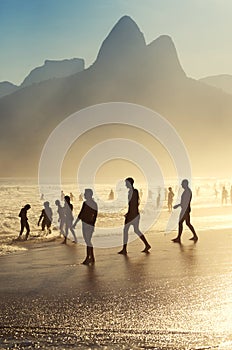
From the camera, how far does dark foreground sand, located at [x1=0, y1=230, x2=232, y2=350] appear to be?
6.14 meters

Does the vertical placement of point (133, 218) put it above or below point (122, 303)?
above

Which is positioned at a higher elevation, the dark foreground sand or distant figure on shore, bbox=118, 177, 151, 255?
distant figure on shore, bbox=118, 177, 151, 255

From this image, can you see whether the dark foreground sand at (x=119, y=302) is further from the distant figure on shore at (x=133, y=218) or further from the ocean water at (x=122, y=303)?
the distant figure on shore at (x=133, y=218)

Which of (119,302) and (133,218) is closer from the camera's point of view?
(119,302)

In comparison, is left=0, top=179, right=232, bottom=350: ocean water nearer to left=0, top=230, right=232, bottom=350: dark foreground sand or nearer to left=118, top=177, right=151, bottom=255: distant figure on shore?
left=0, top=230, right=232, bottom=350: dark foreground sand

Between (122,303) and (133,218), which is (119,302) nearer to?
(122,303)

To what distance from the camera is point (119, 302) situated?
26.6 ft

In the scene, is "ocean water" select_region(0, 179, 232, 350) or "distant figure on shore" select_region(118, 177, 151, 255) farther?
"distant figure on shore" select_region(118, 177, 151, 255)

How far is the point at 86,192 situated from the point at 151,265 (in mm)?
2464

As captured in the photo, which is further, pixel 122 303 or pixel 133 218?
pixel 133 218

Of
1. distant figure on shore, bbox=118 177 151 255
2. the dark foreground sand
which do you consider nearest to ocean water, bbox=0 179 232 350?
the dark foreground sand

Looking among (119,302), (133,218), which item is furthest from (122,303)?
(133,218)

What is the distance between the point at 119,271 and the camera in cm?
1129

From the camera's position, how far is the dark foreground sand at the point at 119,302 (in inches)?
242
